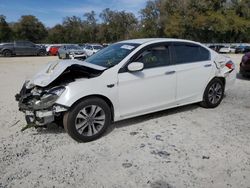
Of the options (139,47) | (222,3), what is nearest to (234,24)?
(222,3)

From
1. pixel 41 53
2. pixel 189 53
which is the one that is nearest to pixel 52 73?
pixel 189 53

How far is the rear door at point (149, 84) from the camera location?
456 cm

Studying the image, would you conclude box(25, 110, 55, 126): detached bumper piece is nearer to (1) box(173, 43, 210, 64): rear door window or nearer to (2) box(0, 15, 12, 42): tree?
(1) box(173, 43, 210, 64): rear door window

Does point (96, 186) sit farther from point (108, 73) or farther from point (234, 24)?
point (234, 24)

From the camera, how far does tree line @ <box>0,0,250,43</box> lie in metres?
47.5

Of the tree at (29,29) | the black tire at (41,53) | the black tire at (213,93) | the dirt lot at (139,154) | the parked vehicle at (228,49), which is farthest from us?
the tree at (29,29)

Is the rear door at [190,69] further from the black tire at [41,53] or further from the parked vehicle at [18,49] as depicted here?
the black tire at [41,53]

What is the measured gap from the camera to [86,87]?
4.14 metres

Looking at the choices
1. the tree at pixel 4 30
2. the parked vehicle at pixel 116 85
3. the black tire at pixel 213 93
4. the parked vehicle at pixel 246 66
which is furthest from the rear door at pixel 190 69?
the tree at pixel 4 30

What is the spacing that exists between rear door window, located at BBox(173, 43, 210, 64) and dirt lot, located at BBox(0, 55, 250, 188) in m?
1.17

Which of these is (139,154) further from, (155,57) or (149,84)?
(155,57)

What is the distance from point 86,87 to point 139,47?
1.34 metres

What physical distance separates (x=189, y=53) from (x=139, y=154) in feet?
8.67

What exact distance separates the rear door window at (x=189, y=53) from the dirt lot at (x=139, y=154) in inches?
46.0
